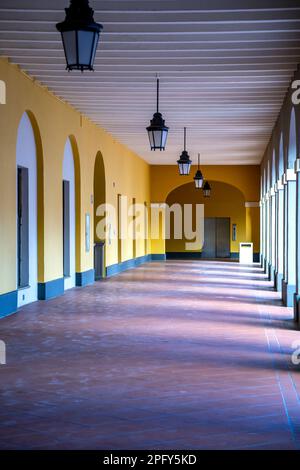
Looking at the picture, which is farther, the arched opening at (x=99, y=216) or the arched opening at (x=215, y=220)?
the arched opening at (x=215, y=220)

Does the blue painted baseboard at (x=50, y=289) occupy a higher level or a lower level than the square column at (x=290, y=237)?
lower

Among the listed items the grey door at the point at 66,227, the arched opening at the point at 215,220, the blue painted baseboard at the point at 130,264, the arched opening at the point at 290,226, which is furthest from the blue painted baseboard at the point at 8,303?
the arched opening at the point at 215,220

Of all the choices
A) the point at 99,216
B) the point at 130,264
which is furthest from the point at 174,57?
the point at 130,264

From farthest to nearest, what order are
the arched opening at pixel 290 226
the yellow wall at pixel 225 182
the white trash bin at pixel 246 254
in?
1. the yellow wall at pixel 225 182
2. the white trash bin at pixel 246 254
3. the arched opening at pixel 290 226

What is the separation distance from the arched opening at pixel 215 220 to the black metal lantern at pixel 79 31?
2907 cm

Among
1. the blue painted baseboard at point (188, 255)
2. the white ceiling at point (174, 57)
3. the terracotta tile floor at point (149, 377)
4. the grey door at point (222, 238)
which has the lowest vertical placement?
the terracotta tile floor at point (149, 377)

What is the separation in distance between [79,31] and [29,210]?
7.65 metres

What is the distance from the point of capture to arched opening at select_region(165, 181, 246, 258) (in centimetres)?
3491

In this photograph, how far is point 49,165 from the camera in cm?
1389

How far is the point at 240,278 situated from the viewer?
2044 centimetres

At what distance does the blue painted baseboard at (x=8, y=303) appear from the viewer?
10.9m

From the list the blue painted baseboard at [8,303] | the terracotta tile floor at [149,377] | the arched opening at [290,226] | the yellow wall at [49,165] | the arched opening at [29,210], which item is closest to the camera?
the terracotta tile floor at [149,377]

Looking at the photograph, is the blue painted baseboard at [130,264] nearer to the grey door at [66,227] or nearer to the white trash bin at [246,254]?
the white trash bin at [246,254]

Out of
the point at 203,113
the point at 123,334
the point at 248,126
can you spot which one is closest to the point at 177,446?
the point at 123,334
